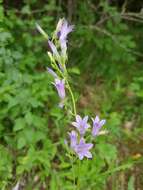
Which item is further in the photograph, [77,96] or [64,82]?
[77,96]

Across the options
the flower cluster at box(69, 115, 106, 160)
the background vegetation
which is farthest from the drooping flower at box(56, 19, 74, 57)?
the background vegetation

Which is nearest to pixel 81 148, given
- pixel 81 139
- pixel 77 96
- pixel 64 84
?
pixel 81 139

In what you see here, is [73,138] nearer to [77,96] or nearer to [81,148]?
[81,148]

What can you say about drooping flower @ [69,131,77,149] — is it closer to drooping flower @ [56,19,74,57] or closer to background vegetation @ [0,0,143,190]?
drooping flower @ [56,19,74,57]

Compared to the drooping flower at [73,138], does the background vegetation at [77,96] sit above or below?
below

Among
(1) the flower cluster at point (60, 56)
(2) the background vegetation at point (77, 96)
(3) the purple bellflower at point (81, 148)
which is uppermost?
(1) the flower cluster at point (60, 56)

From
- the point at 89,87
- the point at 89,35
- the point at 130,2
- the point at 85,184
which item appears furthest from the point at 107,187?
the point at 130,2

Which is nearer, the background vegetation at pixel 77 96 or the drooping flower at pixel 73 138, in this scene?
the drooping flower at pixel 73 138

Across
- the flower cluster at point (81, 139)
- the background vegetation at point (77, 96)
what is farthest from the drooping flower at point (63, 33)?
the background vegetation at point (77, 96)

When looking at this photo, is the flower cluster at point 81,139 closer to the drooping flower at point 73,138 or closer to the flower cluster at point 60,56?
the drooping flower at point 73,138
